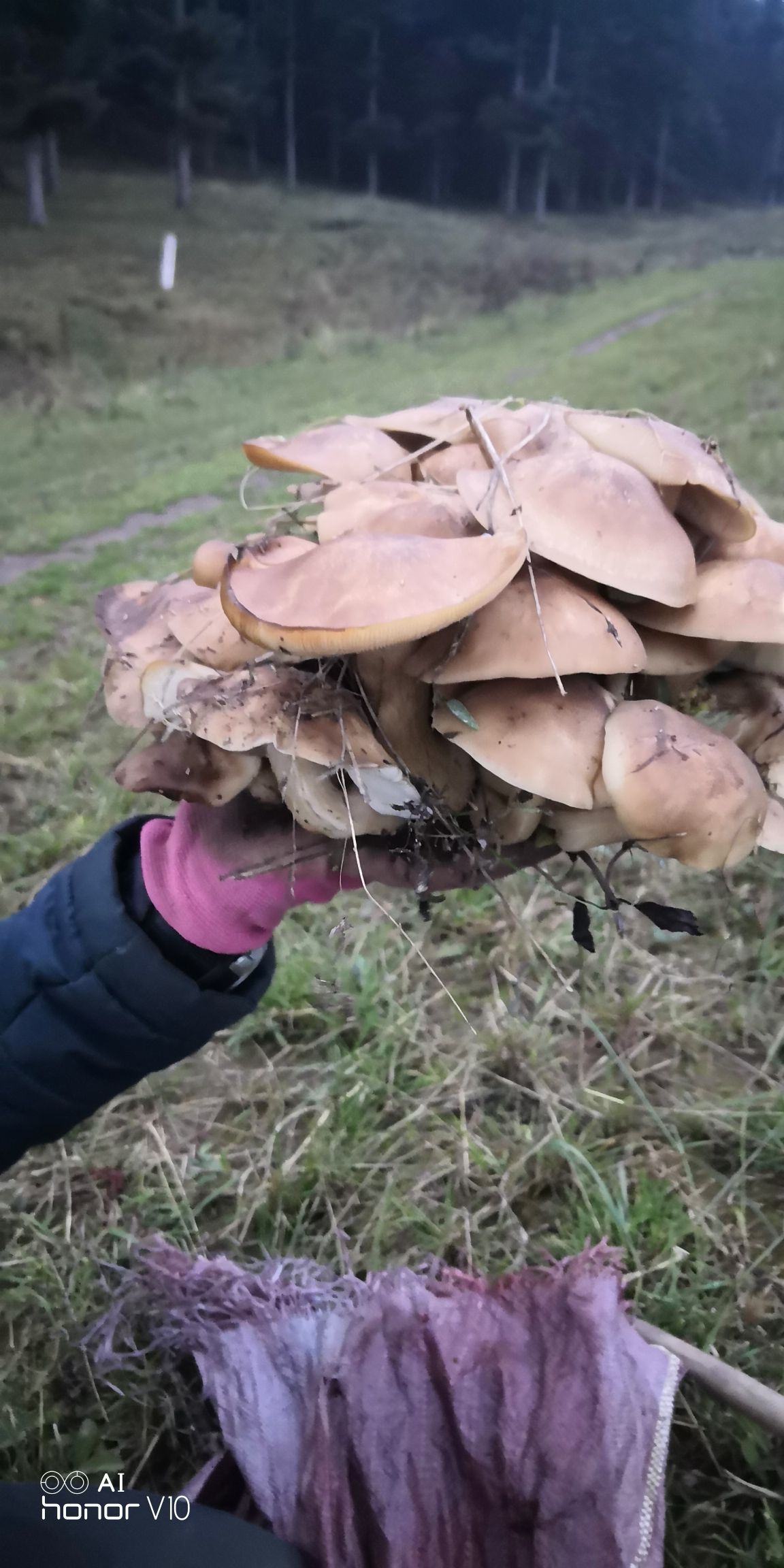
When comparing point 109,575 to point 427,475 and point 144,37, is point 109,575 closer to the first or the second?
point 144,37

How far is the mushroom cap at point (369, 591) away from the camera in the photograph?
0.52m

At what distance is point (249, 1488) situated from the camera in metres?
1.12

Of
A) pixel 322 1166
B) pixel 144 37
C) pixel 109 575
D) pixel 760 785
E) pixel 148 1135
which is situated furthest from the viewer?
pixel 144 37

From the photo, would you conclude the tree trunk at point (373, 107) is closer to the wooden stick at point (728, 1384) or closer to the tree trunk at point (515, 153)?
the tree trunk at point (515, 153)

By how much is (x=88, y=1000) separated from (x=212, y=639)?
484 mm

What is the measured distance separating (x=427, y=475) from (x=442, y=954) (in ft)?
4.32

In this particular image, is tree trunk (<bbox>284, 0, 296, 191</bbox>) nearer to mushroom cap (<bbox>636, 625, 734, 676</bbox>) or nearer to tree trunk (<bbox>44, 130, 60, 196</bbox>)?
tree trunk (<bbox>44, 130, 60, 196</bbox>)

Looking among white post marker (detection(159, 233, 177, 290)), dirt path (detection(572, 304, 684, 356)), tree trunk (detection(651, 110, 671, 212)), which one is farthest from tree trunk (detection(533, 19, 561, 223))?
white post marker (detection(159, 233, 177, 290))

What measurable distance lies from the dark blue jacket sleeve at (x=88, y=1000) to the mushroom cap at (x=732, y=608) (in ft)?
2.14

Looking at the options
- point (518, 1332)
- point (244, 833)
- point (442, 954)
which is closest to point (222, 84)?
point (442, 954)

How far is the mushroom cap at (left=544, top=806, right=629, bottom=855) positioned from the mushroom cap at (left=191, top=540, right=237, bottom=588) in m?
0.36

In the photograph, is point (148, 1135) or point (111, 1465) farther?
point (148, 1135)

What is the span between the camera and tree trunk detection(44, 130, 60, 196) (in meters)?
3.56

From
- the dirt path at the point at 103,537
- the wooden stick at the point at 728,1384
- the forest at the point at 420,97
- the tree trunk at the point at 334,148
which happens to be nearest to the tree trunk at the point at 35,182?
the forest at the point at 420,97
